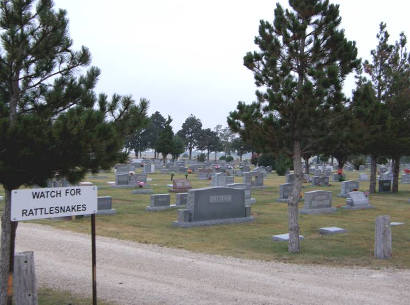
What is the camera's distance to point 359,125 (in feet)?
36.8

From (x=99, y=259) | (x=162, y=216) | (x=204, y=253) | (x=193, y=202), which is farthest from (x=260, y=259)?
(x=162, y=216)

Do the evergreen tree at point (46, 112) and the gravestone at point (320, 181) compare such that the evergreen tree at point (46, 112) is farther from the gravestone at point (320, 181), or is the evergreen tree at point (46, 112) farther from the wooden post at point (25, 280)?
the gravestone at point (320, 181)

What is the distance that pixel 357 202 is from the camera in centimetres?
2086

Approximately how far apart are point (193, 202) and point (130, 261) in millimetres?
6227

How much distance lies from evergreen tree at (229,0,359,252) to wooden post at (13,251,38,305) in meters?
7.24

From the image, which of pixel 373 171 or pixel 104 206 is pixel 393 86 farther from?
pixel 104 206

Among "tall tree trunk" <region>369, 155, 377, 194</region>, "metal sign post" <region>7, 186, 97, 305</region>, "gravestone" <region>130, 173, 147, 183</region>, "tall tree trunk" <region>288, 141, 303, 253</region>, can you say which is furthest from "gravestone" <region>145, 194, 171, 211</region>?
"tall tree trunk" <region>369, 155, 377, 194</region>

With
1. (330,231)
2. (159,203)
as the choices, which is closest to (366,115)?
(330,231)

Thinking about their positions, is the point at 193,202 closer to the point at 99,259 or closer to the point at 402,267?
the point at 99,259

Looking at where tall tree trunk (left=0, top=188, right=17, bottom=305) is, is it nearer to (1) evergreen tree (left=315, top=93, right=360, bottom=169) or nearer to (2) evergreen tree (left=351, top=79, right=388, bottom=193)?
(1) evergreen tree (left=315, top=93, right=360, bottom=169)

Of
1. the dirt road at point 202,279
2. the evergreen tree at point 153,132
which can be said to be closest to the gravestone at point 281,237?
the dirt road at point 202,279

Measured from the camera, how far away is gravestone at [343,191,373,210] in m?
20.7

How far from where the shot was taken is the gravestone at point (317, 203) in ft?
62.7

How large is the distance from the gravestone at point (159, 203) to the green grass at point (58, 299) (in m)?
11.7
